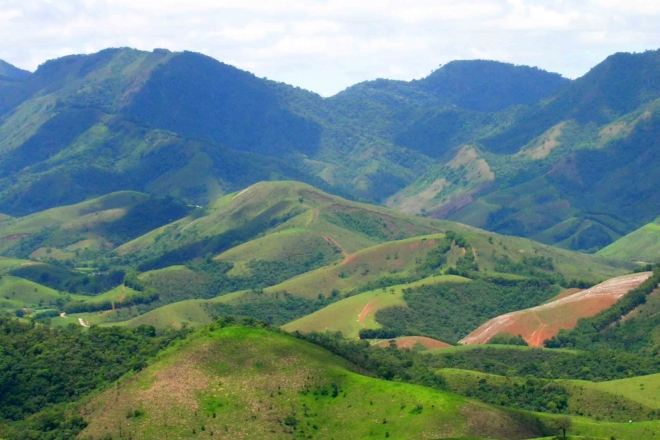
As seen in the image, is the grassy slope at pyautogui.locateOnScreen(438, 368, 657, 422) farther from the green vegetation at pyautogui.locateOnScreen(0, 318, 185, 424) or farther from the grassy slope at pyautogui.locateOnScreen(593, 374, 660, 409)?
the green vegetation at pyautogui.locateOnScreen(0, 318, 185, 424)

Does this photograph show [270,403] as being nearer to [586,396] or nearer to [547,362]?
[586,396]

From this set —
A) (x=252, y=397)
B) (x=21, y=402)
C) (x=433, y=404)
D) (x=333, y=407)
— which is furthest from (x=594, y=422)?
(x=21, y=402)

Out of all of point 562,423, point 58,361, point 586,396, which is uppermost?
point 58,361

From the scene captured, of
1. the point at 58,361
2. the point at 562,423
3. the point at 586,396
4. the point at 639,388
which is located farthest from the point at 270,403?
the point at 639,388

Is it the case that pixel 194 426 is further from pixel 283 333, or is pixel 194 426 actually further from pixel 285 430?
pixel 283 333

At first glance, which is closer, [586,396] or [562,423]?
[562,423]

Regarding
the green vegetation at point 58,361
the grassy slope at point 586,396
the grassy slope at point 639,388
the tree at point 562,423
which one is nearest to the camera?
the tree at point 562,423

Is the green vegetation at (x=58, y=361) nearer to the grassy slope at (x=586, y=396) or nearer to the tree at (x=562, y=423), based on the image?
the grassy slope at (x=586, y=396)

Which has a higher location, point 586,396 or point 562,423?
point 562,423

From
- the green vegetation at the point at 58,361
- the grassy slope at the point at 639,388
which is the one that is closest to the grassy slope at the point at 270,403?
the green vegetation at the point at 58,361
